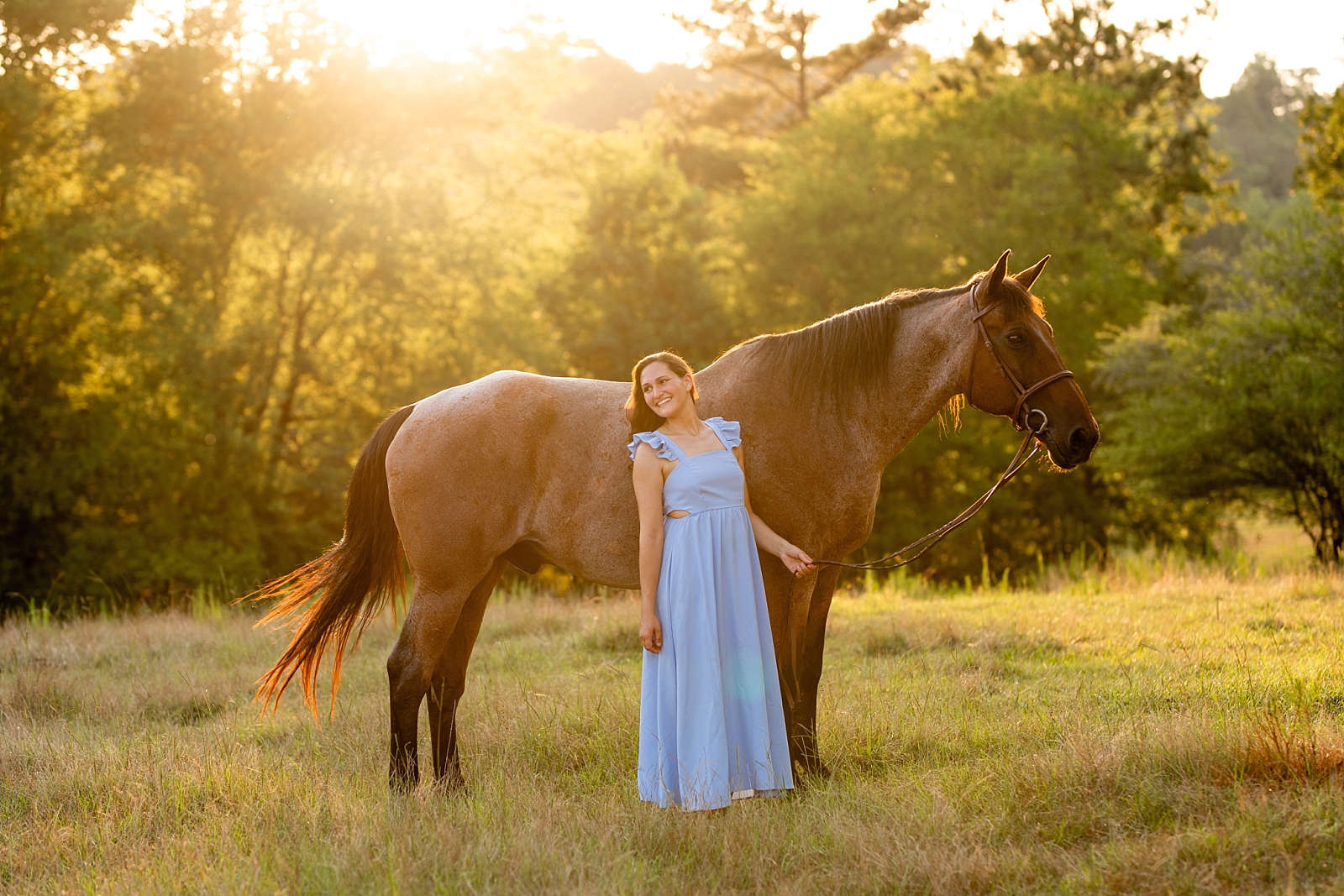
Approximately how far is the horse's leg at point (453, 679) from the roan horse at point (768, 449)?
0.7 inches

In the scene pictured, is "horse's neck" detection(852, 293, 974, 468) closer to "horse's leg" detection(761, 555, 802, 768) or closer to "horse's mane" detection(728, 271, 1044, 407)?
"horse's mane" detection(728, 271, 1044, 407)

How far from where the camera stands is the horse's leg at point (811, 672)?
4535 mm

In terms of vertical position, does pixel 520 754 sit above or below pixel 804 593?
below

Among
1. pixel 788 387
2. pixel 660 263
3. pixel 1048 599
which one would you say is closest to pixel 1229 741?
pixel 788 387

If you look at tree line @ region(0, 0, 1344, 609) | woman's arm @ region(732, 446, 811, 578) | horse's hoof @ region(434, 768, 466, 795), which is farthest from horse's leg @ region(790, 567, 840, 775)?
tree line @ region(0, 0, 1344, 609)

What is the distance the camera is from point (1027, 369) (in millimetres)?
4445

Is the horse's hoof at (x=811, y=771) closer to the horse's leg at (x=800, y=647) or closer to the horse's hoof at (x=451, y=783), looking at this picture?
the horse's leg at (x=800, y=647)

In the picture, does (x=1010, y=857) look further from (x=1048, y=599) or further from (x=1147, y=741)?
(x=1048, y=599)

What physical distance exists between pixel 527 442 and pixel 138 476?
18806mm

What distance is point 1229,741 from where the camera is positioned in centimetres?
381

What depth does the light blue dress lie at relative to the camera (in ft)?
12.8

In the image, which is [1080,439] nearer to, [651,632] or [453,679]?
[651,632]

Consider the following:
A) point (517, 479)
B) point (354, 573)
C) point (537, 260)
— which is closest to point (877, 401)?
point (517, 479)

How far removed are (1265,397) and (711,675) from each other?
1690 cm
